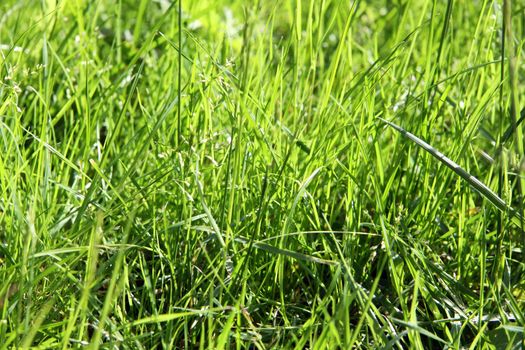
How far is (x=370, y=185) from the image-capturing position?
1.79m

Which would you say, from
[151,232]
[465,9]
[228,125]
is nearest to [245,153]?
[151,232]

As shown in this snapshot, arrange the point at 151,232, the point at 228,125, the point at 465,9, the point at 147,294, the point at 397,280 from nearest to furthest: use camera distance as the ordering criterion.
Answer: the point at 397,280
the point at 147,294
the point at 151,232
the point at 228,125
the point at 465,9

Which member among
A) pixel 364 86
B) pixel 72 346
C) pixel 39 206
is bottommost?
pixel 72 346

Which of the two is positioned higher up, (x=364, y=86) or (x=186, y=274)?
(x=364, y=86)

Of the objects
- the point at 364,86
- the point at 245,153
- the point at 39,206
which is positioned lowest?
the point at 39,206

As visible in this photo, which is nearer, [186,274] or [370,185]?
[186,274]

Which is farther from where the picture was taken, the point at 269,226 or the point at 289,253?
the point at 269,226

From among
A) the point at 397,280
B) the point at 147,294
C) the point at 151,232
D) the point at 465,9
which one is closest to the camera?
the point at 397,280

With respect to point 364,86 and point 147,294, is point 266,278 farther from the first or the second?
point 364,86

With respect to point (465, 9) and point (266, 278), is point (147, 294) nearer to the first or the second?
point (266, 278)

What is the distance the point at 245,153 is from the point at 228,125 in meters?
0.41

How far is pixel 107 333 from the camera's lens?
1278mm

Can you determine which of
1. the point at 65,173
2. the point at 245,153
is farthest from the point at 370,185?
the point at 65,173

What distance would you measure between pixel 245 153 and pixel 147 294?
349 millimetres
